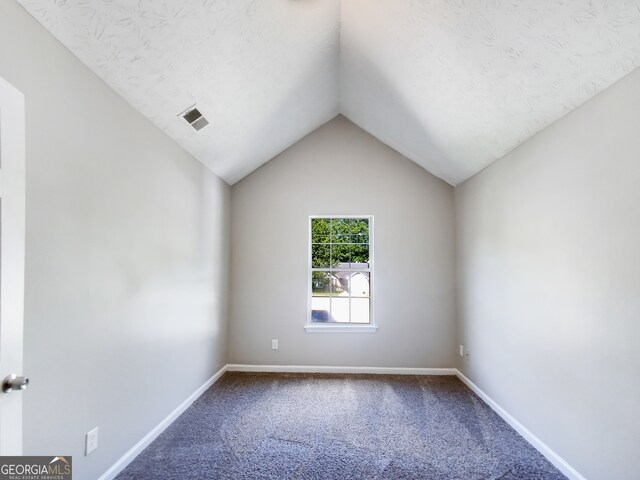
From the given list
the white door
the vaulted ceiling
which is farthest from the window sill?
the white door

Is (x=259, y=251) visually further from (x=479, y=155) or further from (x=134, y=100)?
(x=479, y=155)

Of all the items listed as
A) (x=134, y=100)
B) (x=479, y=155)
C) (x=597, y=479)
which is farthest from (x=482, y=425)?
(x=134, y=100)

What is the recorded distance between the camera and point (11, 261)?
3.56ft

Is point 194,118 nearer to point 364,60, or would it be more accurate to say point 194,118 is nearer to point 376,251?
point 364,60

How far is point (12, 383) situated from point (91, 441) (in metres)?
0.96

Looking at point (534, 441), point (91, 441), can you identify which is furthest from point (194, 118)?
point (534, 441)

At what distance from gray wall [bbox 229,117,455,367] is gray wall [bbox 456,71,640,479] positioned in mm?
925

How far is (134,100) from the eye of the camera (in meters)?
2.09

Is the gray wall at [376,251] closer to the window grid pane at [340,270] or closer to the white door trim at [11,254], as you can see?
the window grid pane at [340,270]

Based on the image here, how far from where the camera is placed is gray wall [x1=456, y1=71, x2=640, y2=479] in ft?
5.38

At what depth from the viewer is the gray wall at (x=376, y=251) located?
3906mm

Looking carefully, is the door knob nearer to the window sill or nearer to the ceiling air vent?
the ceiling air vent

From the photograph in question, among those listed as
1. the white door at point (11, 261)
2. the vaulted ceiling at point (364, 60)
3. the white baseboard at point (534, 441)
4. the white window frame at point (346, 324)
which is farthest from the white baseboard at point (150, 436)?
the white baseboard at point (534, 441)

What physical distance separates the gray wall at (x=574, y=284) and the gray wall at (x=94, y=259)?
2.71 meters
